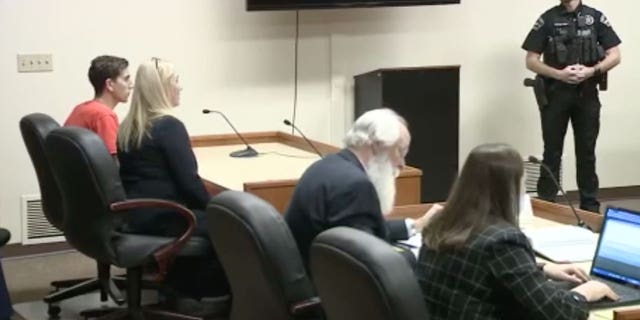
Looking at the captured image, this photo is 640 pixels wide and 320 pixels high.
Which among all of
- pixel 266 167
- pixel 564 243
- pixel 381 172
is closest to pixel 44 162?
pixel 266 167

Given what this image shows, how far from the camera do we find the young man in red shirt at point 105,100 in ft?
16.4

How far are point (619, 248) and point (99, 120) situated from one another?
107 inches

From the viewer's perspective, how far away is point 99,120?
500 centimetres

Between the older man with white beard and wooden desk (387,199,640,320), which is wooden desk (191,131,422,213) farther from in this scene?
the older man with white beard

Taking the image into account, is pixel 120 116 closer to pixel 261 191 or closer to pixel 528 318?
pixel 261 191

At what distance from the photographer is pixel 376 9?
697 centimetres

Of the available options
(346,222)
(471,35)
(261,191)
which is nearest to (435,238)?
(346,222)

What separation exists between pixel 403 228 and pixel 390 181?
17cm

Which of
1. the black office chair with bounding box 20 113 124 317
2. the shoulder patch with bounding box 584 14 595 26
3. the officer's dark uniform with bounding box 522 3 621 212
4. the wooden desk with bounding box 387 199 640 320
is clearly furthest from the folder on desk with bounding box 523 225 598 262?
the shoulder patch with bounding box 584 14 595 26

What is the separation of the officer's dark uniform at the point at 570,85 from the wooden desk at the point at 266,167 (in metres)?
Result: 1.77

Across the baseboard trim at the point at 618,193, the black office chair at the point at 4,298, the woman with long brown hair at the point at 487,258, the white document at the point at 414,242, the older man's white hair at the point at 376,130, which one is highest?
the older man's white hair at the point at 376,130

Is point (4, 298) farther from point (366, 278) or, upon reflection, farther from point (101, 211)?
point (366, 278)

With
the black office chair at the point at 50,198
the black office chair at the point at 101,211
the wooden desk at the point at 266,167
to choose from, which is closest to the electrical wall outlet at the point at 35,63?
the wooden desk at the point at 266,167

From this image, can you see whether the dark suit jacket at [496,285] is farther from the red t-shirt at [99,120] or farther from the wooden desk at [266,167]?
the red t-shirt at [99,120]
